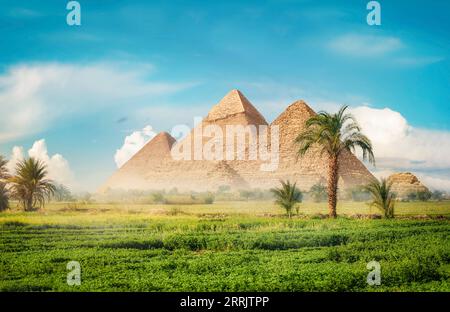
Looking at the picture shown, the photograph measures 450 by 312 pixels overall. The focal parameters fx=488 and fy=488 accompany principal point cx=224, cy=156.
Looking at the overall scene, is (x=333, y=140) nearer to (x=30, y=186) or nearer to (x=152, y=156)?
(x=30, y=186)

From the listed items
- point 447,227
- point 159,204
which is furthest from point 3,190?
point 447,227

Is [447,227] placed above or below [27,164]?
below

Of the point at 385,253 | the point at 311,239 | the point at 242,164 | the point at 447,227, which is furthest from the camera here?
the point at 242,164

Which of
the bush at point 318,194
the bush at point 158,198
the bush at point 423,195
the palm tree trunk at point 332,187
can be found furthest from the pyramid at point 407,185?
the bush at point 158,198

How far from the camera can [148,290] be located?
10672 mm

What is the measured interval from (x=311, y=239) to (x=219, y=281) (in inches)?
176

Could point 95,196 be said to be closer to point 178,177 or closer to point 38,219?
point 38,219

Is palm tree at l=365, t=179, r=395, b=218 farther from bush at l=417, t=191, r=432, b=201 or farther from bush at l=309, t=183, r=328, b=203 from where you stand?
bush at l=417, t=191, r=432, b=201

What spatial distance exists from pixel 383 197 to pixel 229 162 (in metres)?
35.9

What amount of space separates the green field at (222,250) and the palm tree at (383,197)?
57cm

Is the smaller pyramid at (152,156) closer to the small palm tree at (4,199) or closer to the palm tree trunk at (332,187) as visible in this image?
the small palm tree at (4,199)

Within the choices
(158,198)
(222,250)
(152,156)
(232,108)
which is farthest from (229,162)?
(222,250)
